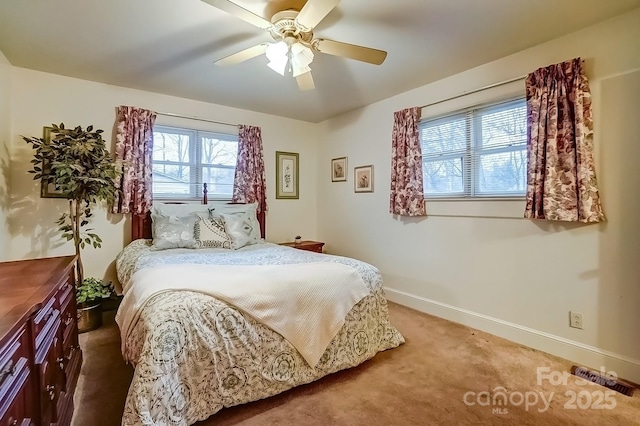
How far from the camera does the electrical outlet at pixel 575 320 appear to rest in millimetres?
2285

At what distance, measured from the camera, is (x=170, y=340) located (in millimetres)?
1457

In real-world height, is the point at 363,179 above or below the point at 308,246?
above

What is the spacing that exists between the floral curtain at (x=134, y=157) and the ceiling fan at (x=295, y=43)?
1623mm

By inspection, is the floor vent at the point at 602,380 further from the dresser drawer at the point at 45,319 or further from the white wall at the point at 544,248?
the dresser drawer at the point at 45,319

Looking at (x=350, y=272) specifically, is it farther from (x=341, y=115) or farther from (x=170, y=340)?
(x=341, y=115)

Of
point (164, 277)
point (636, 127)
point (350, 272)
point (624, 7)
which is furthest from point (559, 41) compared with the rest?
point (164, 277)

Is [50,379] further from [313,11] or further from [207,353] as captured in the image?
[313,11]

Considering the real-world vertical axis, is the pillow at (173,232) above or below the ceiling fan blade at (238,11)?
below

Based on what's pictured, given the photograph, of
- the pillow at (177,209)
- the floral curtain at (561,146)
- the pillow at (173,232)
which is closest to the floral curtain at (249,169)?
the pillow at (177,209)

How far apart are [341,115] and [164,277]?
3368 mm

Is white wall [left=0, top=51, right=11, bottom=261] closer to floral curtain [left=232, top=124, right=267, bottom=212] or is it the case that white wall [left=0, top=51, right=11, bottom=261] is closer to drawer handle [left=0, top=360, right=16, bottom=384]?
floral curtain [left=232, top=124, right=267, bottom=212]

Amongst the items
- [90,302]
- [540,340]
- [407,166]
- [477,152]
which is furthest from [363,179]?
[90,302]

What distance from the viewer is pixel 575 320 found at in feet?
7.57

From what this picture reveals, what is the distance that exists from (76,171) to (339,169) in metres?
2.97
